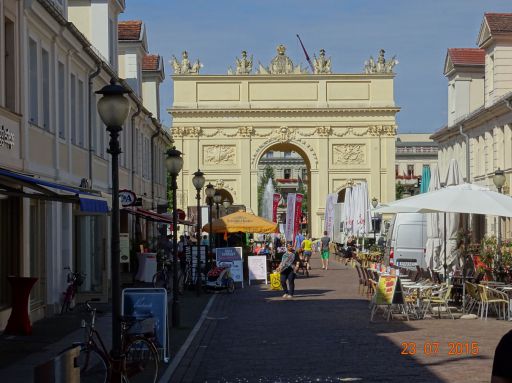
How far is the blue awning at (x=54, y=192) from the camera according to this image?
1402cm

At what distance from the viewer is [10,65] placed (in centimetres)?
1847

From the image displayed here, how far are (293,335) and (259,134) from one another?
64117 mm

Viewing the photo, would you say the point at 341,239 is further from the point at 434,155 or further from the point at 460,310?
the point at 434,155

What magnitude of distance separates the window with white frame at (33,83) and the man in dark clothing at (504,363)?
15625mm

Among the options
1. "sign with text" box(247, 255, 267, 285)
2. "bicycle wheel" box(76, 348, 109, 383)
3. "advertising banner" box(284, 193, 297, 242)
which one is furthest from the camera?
"advertising banner" box(284, 193, 297, 242)

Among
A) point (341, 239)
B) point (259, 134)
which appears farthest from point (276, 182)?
point (341, 239)

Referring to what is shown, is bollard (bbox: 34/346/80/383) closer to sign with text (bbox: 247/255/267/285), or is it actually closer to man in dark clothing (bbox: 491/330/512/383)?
man in dark clothing (bbox: 491/330/512/383)

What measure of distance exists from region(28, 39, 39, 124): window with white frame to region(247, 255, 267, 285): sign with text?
15189 millimetres

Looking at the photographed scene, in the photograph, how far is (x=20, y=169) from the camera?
18562 mm

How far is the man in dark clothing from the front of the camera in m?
5.44

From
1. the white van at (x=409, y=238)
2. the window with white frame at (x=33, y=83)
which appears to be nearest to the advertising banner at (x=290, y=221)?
the white van at (x=409, y=238)

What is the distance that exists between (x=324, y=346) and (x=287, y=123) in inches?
2570

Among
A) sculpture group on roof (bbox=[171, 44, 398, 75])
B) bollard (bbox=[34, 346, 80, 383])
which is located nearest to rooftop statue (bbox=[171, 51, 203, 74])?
sculpture group on roof (bbox=[171, 44, 398, 75])
